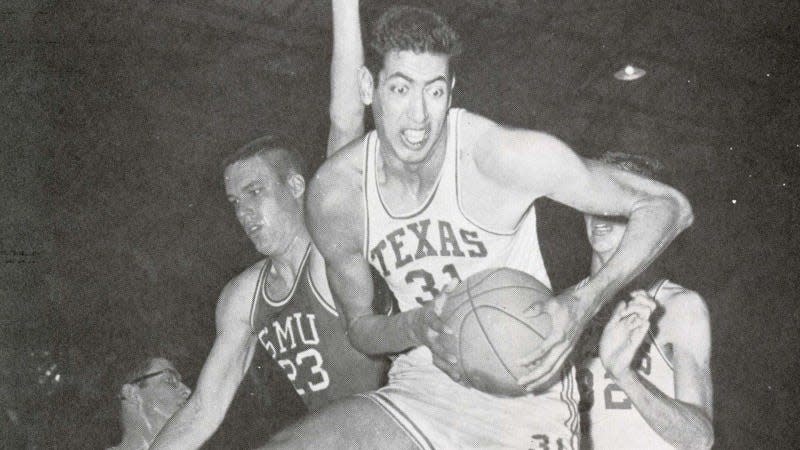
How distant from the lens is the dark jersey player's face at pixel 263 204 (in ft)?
9.29

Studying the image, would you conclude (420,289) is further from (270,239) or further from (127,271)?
(127,271)

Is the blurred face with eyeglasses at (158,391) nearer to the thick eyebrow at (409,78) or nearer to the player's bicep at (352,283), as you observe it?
the player's bicep at (352,283)

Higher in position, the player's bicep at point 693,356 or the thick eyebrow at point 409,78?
the thick eyebrow at point 409,78

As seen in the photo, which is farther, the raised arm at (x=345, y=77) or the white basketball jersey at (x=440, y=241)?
the raised arm at (x=345, y=77)

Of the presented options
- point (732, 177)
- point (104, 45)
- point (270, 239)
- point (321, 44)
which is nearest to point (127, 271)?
point (270, 239)

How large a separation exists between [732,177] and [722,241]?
194 millimetres

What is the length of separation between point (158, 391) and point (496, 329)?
1.28 meters

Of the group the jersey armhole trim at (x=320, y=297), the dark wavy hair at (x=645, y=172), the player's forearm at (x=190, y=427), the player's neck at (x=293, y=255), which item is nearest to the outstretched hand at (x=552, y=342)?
the dark wavy hair at (x=645, y=172)

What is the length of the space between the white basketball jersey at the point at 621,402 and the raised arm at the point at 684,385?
4cm

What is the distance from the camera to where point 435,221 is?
2.40 meters

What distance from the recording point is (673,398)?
98.7 inches

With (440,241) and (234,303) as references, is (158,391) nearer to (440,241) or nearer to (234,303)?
(234,303)

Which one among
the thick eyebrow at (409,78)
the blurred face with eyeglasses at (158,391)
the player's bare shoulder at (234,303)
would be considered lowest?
the blurred face with eyeglasses at (158,391)

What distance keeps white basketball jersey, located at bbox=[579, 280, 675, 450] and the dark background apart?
189mm
